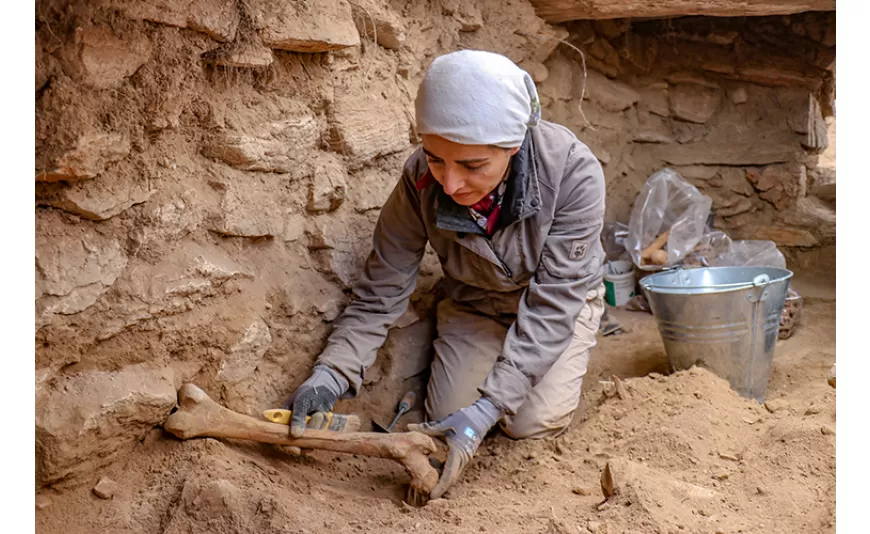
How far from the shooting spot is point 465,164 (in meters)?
2.26

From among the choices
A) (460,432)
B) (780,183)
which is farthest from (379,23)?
(780,183)

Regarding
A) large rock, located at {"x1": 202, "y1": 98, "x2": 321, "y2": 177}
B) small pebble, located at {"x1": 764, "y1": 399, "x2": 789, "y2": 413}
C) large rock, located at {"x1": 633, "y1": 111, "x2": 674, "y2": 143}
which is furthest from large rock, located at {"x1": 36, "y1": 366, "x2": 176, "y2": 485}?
large rock, located at {"x1": 633, "y1": 111, "x2": 674, "y2": 143}

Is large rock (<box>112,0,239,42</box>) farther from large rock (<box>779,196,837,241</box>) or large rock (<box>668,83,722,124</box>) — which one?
large rock (<box>779,196,837,241</box>)

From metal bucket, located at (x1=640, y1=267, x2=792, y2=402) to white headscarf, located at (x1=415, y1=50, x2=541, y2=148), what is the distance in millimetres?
1279

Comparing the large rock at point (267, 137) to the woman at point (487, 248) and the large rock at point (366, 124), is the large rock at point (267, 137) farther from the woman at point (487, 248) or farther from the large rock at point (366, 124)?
the woman at point (487, 248)

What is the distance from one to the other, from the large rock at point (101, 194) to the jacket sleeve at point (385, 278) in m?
0.79

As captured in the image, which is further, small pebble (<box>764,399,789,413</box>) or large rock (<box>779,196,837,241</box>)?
large rock (<box>779,196,837,241</box>)

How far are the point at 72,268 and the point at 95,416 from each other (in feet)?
1.24

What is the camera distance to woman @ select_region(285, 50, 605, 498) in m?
2.23

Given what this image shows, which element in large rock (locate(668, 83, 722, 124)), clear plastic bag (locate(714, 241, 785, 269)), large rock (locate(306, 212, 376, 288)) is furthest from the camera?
large rock (locate(668, 83, 722, 124))

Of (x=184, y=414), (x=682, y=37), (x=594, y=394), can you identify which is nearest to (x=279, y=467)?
(x=184, y=414)

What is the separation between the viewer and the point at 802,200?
4.73 meters

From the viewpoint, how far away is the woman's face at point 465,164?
7.30 feet

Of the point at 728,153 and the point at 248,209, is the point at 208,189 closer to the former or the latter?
the point at 248,209
